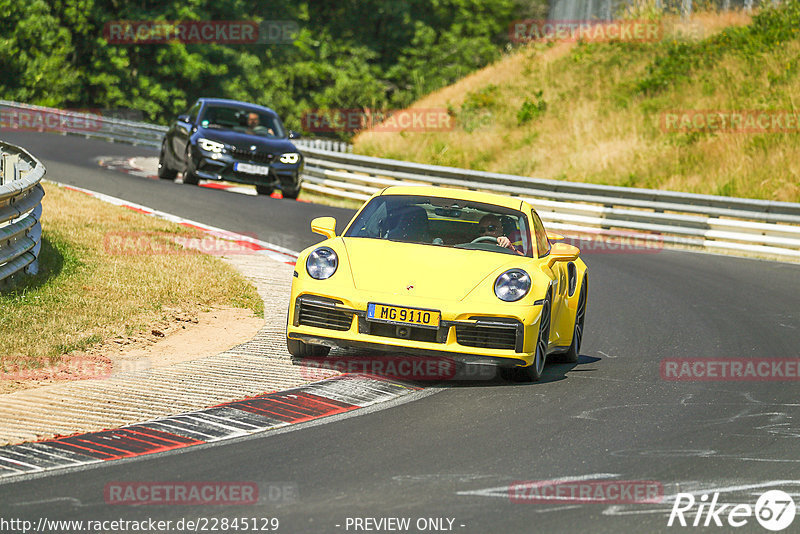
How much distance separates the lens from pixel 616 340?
10.6m

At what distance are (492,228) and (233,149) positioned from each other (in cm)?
1239

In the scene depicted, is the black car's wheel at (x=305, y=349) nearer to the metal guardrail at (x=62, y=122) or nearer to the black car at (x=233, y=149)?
the black car at (x=233, y=149)

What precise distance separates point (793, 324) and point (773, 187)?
465 inches

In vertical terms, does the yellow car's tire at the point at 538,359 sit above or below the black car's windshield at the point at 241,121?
below

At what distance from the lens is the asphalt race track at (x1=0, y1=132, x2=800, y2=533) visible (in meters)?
4.98

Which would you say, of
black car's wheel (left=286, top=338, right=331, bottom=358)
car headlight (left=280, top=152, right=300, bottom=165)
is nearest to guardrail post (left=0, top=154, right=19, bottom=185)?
black car's wheel (left=286, top=338, right=331, bottom=358)

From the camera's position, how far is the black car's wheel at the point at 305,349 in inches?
329

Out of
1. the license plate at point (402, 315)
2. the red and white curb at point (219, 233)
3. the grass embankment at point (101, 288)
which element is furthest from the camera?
the red and white curb at point (219, 233)

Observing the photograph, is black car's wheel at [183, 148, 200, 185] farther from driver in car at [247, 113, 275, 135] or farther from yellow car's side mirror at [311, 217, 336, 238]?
yellow car's side mirror at [311, 217, 336, 238]

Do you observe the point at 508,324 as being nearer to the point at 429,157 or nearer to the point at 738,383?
the point at 738,383

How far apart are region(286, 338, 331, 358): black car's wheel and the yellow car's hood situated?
0.72 m

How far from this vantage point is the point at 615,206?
2131 centimetres

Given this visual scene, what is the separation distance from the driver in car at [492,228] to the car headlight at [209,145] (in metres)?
12.4

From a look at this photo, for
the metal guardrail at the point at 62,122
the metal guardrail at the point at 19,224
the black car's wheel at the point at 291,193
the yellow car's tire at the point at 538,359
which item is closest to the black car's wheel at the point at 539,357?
the yellow car's tire at the point at 538,359
